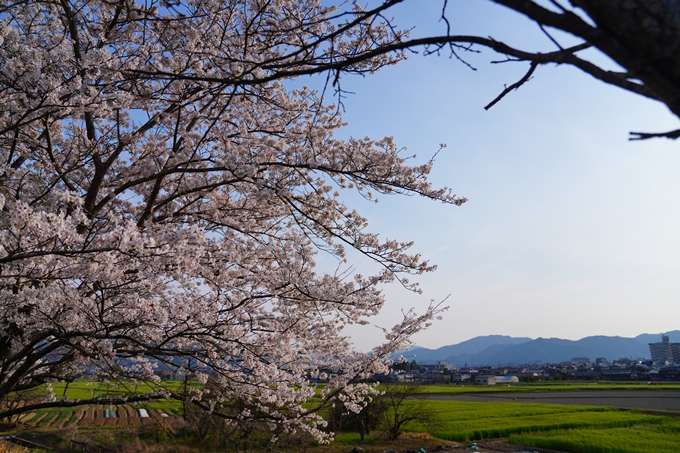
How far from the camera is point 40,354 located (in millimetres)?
4672

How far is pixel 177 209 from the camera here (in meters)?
6.79

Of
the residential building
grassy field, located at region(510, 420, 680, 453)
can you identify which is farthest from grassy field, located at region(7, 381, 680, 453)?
the residential building

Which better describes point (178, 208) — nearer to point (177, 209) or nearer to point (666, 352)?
point (177, 209)

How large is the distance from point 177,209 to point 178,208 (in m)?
0.02

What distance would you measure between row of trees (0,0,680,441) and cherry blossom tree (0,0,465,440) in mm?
29

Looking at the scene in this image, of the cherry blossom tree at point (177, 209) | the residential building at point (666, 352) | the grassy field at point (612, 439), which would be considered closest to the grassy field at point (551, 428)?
the grassy field at point (612, 439)

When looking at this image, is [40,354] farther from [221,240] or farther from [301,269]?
[301,269]

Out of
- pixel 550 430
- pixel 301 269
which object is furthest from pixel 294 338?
pixel 550 430

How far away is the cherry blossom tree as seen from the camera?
153 inches

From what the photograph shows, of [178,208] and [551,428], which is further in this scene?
[551,428]

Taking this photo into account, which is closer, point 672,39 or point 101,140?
point 672,39

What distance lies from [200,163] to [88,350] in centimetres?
274

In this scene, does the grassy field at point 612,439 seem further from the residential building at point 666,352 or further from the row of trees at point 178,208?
the residential building at point 666,352

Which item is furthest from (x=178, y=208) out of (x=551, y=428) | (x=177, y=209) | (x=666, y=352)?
(x=666, y=352)
